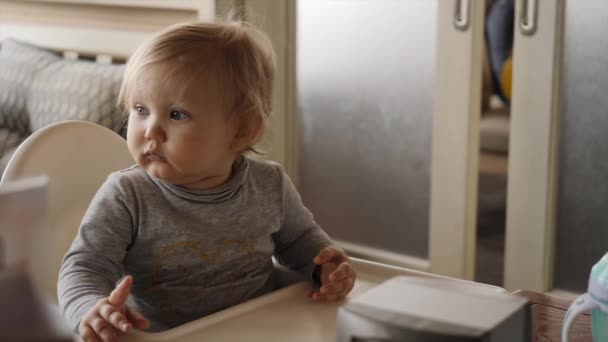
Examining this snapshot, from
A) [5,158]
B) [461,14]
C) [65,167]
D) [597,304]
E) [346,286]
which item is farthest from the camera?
[5,158]

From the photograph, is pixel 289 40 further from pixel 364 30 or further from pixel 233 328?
pixel 233 328

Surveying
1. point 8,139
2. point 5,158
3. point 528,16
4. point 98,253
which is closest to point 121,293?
point 98,253

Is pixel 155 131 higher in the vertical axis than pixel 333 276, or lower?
higher

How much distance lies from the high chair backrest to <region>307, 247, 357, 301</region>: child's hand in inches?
14.7

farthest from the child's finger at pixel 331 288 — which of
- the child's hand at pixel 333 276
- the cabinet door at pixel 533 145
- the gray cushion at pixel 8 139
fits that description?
the gray cushion at pixel 8 139

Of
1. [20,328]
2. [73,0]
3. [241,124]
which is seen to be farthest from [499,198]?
→ [20,328]

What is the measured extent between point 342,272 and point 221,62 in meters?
0.31

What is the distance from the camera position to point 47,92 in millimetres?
2672

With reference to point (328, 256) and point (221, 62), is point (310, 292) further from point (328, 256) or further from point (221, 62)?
point (221, 62)

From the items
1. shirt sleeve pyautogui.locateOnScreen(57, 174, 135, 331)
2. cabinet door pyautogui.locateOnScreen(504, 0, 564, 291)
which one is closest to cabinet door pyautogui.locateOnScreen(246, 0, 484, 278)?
cabinet door pyautogui.locateOnScreen(504, 0, 564, 291)

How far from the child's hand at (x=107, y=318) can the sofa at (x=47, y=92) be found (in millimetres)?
1607

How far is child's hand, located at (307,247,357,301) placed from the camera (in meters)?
1.06

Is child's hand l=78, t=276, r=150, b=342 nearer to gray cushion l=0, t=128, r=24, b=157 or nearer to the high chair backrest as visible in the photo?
the high chair backrest

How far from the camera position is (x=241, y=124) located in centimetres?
114
